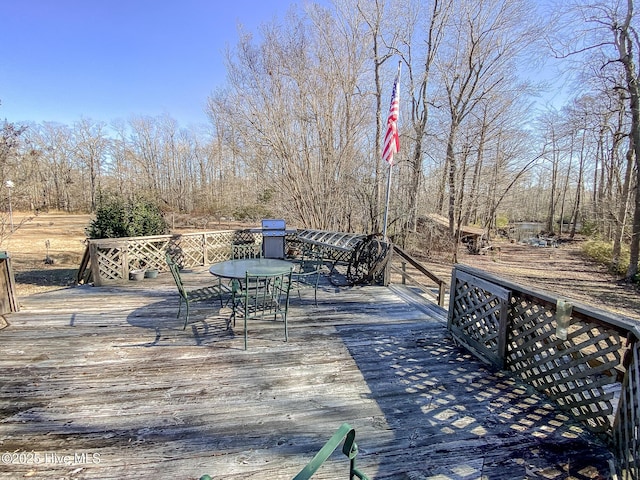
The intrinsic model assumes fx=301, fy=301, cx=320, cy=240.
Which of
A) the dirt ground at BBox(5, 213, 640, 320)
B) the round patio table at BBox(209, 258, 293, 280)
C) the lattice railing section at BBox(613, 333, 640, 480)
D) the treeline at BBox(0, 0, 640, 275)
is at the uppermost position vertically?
the treeline at BBox(0, 0, 640, 275)

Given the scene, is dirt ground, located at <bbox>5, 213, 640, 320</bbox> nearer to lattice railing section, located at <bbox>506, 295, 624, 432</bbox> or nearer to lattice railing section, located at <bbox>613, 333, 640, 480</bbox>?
lattice railing section, located at <bbox>506, 295, 624, 432</bbox>

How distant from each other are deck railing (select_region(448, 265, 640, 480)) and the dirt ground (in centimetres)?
381

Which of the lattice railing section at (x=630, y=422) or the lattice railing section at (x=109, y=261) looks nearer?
the lattice railing section at (x=630, y=422)

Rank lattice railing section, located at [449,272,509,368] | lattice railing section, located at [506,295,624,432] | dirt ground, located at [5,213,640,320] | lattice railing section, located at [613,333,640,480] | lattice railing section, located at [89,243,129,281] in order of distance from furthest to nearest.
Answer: dirt ground, located at [5,213,640,320] → lattice railing section, located at [89,243,129,281] → lattice railing section, located at [449,272,509,368] → lattice railing section, located at [506,295,624,432] → lattice railing section, located at [613,333,640,480]

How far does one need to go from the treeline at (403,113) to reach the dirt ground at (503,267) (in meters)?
1.77

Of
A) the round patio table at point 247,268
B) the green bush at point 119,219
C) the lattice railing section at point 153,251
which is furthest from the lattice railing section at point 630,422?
the green bush at point 119,219

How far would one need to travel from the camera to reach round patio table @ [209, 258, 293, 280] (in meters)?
3.52

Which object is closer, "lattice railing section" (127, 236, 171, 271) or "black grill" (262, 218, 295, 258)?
"lattice railing section" (127, 236, 171, 271)

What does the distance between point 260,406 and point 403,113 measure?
14.2 m

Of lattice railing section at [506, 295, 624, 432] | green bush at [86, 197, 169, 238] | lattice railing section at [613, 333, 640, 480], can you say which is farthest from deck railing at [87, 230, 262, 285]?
lattice railing section at [613, 333, 640, 480]

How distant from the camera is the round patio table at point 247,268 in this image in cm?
352

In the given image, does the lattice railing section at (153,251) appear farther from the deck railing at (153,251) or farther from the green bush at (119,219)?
the green bush at (119,219)

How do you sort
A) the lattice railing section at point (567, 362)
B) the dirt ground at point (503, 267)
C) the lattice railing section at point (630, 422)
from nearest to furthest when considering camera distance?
the lattice railing section at point (630, 422) → the lattice railing section at point (567, 362) → the dirt ground at point (503, 267)

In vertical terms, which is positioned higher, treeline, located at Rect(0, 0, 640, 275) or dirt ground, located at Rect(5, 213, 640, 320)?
treeline, located at Rect(0, 0, 640, 275)
